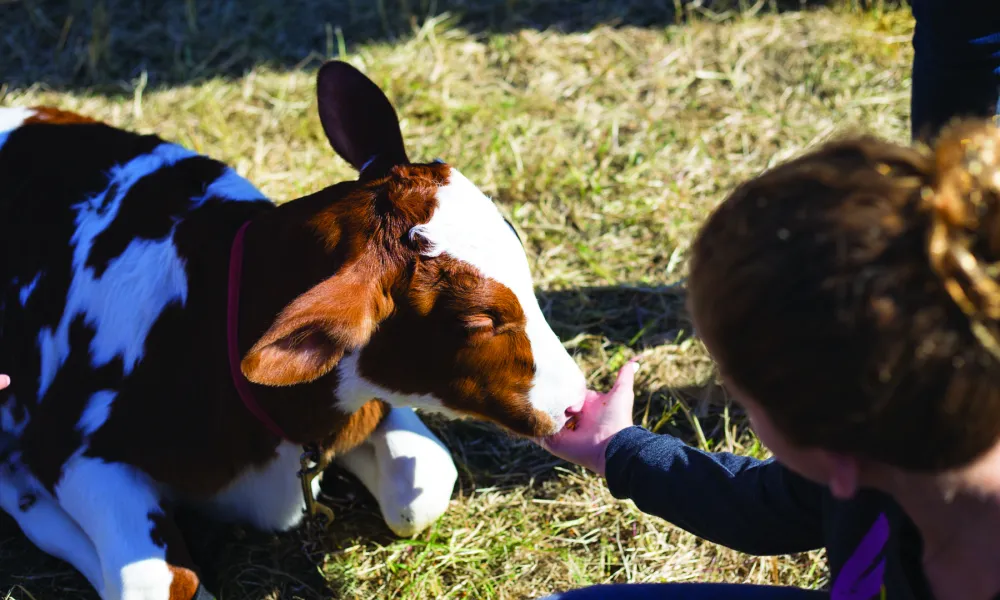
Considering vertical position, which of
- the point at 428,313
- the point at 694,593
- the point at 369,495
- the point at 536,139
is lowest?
the point at 369,495

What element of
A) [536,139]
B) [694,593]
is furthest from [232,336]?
[536,139]

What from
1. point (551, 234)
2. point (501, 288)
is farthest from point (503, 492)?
point (551, 234)

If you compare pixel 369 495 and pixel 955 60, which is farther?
pixel 369 495

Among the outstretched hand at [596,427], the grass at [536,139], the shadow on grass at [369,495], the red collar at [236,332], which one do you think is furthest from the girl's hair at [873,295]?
the shadow on grass at [369,495]

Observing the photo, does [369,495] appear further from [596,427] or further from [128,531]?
[596,427]

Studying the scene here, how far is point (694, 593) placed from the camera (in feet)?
7.36

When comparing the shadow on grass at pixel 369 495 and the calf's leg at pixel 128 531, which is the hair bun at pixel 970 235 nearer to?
the shadow on grass at pixel 369 495

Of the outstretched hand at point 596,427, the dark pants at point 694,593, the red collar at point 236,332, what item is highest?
the red collar at point 236,332

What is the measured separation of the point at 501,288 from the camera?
2441 millimetres

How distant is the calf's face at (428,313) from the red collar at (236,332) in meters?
0.23

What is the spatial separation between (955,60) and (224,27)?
3.86 meters

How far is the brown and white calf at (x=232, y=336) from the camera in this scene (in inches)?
95.8

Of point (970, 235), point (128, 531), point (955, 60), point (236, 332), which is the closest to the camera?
point (970, 235)

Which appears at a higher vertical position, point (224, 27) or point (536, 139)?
point (224, 27)
